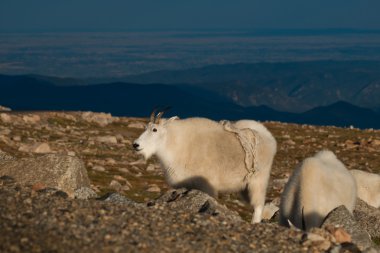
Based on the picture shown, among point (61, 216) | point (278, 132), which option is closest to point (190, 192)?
point (61, 216)

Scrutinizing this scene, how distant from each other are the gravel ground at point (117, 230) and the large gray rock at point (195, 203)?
0.76 meters

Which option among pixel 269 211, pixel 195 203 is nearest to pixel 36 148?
pixel 269 211

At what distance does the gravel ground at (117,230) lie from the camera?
12.7 meters

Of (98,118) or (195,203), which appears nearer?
(195,203)

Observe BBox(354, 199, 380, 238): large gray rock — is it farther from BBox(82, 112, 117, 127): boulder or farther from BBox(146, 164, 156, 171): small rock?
BBox(82, 112, 117, 127): boulder

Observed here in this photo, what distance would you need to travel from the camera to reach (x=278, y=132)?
64938mm

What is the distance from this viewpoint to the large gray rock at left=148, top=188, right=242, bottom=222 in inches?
659

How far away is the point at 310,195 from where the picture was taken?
1673 cm

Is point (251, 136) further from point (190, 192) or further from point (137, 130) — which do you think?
point (137, 130)

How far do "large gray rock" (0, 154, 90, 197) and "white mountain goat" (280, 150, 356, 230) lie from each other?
6.77 m

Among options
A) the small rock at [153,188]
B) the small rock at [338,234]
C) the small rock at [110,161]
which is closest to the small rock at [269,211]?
the small rock at [153,188]

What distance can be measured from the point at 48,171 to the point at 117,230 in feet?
30.4

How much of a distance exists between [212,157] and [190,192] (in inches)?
105

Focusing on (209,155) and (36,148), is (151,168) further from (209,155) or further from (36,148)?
(209,155)
